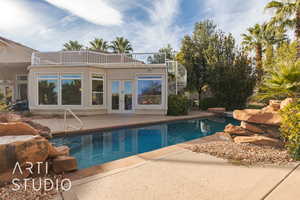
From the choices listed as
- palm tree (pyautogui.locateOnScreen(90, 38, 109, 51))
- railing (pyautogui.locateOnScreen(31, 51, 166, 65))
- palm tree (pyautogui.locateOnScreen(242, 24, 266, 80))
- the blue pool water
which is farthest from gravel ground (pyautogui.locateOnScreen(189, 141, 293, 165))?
palm tree (pyautogui.locateOnScreen(90, 38, 109, 51))

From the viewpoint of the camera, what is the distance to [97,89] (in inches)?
463

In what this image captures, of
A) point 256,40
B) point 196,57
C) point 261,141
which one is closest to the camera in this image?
point 261,141

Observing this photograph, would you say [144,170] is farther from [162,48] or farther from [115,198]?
[162,48]

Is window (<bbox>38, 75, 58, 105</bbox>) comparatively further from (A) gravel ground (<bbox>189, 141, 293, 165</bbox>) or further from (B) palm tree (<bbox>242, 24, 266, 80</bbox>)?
(B) palm tree (<bbox>242, 24, 266, 80</bbox>)

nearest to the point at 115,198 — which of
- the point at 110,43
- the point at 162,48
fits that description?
the point at 162,48

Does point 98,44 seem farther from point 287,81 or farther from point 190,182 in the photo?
point 190,182

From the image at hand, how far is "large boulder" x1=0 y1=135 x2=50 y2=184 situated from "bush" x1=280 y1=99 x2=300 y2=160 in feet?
15.4

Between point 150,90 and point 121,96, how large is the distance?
2211 mm

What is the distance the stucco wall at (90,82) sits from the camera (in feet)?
36.6

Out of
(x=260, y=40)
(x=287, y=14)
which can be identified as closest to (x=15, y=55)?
(x=287, y=14)

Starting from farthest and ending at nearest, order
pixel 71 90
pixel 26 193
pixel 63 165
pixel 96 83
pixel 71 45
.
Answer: pixel 71 45 < pixel 96 83 < pixel 71 90 < pixel 63 165 < pixel 26 193

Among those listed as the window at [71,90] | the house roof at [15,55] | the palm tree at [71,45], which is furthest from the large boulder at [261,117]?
the palm tree at [71,45]

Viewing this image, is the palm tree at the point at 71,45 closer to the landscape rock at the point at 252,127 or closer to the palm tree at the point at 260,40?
the palm tree at the point at 260,40

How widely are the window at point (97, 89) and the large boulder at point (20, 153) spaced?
8.85 metres
